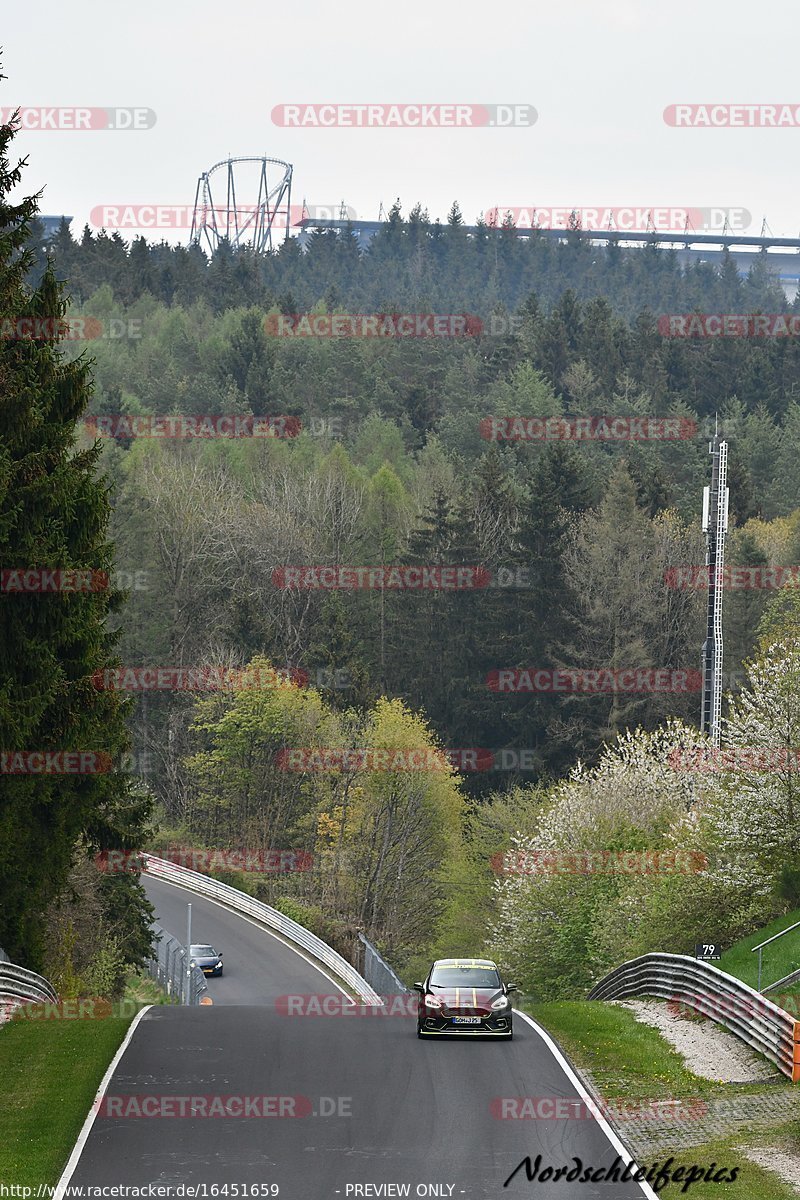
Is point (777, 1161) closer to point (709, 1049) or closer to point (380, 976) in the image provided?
point (709, 1049)

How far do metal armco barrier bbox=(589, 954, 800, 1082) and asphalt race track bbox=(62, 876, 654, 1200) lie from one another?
9.28ft

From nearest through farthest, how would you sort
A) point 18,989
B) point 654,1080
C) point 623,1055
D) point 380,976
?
1. point 654,1080
2. point 623,1055
3. point 18,989
4. point 380,976

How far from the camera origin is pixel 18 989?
26656 mm

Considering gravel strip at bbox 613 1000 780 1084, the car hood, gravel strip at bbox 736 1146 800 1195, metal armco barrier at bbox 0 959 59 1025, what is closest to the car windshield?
the car hood

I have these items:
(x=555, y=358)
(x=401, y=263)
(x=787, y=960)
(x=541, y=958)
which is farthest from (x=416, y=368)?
(x=787, y=960)

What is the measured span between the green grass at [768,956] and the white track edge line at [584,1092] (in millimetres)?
5581

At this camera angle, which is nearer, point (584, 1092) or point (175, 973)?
point (584, 1092)

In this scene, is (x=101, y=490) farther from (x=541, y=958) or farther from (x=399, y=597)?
(x=399, y=597)

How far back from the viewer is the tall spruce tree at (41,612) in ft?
74.8

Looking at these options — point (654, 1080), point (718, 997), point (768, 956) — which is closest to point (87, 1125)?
point (654, 1080)

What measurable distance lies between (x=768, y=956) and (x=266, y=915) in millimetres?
34162

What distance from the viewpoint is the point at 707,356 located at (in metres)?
124

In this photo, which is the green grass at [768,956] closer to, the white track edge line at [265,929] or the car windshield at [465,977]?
the car windshield at [465,977]

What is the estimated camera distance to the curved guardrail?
51.8 meters
